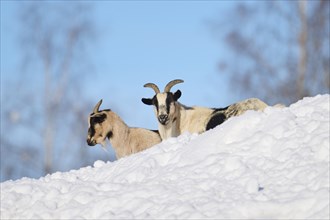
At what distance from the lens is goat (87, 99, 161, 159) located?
1767 centimetres

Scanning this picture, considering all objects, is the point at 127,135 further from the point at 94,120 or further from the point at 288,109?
the point at 288,109

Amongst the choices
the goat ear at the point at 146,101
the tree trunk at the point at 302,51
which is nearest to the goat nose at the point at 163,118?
the goat ear at the point at 146,101

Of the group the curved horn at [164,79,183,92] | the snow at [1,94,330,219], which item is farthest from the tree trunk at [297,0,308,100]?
the snow at [1,94,330,219]

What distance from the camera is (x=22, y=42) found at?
2845 centimetres

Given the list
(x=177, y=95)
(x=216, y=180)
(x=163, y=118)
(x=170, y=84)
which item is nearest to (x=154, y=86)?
(x=170, y=84)

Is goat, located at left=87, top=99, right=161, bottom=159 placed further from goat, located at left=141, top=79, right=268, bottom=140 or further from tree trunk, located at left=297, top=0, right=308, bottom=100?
tree trunk, located at left=297, top=0, right=308, bottom=100

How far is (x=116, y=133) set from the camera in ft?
58.4

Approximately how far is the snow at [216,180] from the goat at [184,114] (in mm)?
4345

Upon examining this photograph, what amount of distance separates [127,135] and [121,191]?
676 centimetres

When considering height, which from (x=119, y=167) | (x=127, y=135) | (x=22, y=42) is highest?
(x=22, y=42)

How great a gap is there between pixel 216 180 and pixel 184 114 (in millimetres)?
6841

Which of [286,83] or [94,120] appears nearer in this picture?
[94,120]

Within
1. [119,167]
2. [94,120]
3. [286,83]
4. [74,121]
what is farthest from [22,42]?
[119,167]

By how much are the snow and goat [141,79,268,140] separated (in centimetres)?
434
